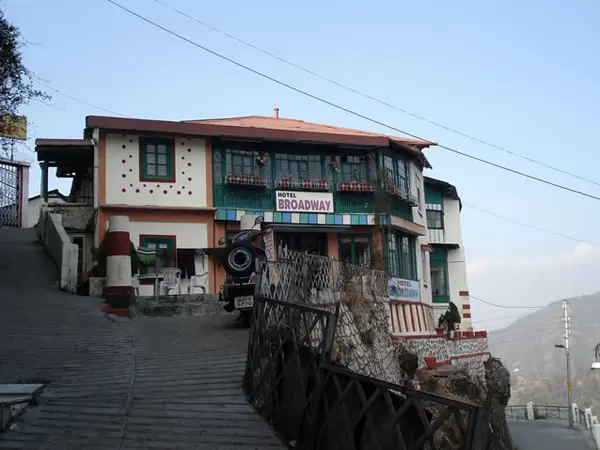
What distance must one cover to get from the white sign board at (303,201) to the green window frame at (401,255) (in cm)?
255

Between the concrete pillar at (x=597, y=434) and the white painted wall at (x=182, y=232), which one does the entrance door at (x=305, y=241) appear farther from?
the concrete pillar at (x=597, y=434)

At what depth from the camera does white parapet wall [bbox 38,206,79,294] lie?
59.0ft

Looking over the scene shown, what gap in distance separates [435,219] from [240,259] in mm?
20467

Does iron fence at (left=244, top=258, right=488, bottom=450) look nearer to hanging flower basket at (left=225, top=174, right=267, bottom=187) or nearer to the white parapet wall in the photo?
the white parapet wall

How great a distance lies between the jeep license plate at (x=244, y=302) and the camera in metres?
13.4

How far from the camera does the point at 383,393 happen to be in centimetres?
629

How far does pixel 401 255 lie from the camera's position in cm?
2570

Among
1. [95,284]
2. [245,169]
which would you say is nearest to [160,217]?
[245,169]

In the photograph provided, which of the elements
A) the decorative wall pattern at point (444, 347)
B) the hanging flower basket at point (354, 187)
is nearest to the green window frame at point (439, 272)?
the decorative wall pattern at point (444, 347)

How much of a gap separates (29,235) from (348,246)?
12.9 meters

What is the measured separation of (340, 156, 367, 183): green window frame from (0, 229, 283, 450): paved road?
412 inches

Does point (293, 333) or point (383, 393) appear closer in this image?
point (383, 393)

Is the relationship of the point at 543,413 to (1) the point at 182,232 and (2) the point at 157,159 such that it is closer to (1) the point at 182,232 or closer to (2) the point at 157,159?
(1) the point at 182,232

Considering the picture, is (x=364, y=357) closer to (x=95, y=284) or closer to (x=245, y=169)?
(x=95, y=284)
